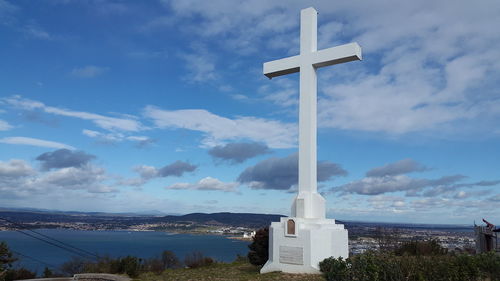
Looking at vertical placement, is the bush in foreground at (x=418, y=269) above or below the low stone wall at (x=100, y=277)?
above

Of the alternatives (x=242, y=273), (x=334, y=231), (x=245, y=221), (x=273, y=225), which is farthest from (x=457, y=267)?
(x=245, y=221)

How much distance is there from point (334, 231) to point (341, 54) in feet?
17.5

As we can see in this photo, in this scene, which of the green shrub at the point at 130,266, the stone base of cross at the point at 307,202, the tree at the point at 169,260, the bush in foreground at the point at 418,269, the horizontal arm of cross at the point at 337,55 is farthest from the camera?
the tree at the point at 169,260

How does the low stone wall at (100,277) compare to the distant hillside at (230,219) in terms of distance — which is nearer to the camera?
the low stone wall at (100,277)

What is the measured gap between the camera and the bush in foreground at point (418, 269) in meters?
7.25

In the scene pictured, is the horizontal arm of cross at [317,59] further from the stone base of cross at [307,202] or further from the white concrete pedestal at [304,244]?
the white concrete pedestal at [304,244]

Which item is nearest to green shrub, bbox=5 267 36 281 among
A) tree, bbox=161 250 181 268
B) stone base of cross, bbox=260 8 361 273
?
tree, bbox=161 250 181 268

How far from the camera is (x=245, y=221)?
88.6 meters

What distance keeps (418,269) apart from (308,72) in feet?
22.9

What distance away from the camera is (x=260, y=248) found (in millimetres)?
12977

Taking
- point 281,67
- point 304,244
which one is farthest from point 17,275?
point 281,67

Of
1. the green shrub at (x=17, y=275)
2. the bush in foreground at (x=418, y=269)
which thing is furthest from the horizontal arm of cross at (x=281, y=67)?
the green shrub at (x=17, y=275)

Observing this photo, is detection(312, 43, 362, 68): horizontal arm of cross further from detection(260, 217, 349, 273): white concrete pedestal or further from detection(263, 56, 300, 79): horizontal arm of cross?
detection(260, 217, 349, 273): white concrete pedestal

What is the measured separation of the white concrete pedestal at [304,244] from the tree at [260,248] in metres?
1.31
